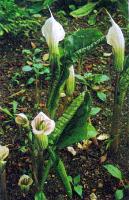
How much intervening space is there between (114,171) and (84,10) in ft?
3.75

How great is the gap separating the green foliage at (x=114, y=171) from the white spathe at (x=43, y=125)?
1.45ft

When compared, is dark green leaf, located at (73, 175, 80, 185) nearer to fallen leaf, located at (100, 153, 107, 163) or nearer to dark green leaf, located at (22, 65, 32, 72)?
fallen leaf, located at (100, 153, 107, 163)

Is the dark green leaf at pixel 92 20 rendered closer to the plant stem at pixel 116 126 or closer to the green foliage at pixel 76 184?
the plant stem at pixel 116 126

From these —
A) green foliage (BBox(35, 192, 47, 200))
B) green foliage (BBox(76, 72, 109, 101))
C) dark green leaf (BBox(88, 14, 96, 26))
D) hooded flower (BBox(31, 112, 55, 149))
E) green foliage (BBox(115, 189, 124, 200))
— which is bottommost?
green foliage (BBox(115, 189, 124, 200))

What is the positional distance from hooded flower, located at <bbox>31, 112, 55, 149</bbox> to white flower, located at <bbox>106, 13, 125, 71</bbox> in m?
0.34

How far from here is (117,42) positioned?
180cm

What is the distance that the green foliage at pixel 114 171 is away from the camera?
79.5 inches

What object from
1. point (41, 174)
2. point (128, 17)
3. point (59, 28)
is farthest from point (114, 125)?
point (128, 17)

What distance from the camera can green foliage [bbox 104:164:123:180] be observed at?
79.5 inches

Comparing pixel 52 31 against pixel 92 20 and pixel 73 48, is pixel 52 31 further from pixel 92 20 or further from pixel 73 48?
pixel 92 20

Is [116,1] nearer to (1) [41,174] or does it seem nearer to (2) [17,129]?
(2) [17,129]

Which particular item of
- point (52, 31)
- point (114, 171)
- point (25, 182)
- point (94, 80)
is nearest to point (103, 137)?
point (114, 171)

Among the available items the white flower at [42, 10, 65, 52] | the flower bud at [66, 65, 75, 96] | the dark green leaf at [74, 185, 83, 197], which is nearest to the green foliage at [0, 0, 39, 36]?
the flower bud at [66, 65, 75, 96]

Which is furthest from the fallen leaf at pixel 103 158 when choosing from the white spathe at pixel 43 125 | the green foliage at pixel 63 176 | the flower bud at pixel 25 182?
the white spathe at pixel 43 125
